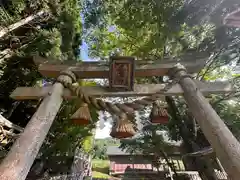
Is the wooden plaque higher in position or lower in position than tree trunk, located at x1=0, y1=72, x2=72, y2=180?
higher

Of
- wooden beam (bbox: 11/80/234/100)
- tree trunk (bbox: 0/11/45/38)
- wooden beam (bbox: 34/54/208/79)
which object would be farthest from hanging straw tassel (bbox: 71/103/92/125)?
tree trunk (bbox: 0/11/45/38)

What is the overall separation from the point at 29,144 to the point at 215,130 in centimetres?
190

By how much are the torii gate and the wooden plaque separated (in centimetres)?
5

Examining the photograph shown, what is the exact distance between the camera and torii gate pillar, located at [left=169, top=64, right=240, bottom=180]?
6.15ft

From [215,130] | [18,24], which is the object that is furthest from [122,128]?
[18,24]

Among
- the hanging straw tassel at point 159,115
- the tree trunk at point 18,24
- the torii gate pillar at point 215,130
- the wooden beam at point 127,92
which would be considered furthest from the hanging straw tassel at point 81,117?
the tree trunk at point 18,24

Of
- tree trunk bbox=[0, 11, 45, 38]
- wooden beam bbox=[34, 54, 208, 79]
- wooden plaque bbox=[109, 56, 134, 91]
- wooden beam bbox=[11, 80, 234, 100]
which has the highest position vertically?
tree trunk bbox=[0, 11, 45, 38]

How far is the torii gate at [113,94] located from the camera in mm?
1929

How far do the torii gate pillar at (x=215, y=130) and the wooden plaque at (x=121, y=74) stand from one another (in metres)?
0.71

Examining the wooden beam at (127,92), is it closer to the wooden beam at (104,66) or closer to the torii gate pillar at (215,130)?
the torii gate pillar at (215,130)

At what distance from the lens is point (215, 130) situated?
2.22m

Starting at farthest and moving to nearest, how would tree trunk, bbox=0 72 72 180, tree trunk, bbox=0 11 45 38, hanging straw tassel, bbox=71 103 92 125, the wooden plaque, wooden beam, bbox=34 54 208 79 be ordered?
tree trunk, bbox=0 11 45 38
wooden beam, bbox=34 54 208 79
the wooden plaque
hanging straw tassel, bbox=71 103 92 125
tree trunk, bbox=0 72 72 180

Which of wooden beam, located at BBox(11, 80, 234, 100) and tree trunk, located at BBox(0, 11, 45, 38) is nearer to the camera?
wooden beam, located at BBox(11, 80, 234, 100)

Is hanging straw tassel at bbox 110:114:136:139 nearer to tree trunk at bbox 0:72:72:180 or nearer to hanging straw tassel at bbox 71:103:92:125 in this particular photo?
hanging straw tassel at bbox 71:103:92:125
